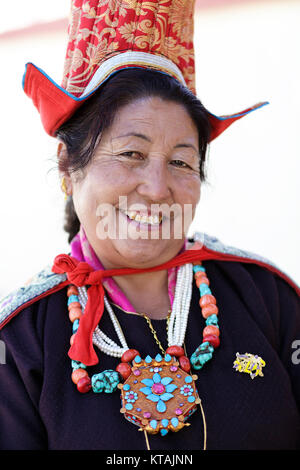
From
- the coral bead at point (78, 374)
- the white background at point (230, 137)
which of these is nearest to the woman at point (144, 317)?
the coral bead at point (78, 374)

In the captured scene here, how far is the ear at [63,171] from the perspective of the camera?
174 cm

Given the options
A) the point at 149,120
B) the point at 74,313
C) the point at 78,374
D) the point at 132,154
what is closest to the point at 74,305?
the point at 74,313

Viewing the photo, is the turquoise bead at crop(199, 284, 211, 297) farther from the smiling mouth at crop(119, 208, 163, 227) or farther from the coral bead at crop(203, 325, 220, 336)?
the smiling mouth at crop(119, 208, 163, 227)

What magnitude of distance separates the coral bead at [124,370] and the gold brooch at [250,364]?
36cm

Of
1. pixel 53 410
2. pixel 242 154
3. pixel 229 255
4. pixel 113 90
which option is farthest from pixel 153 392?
pixel 242 154

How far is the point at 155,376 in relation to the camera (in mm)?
1450

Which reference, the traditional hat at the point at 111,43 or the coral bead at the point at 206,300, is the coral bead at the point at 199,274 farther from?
the traditional hat at the point at 111,43

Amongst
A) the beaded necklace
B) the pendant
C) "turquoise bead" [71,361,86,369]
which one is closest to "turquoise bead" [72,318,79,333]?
the beaded necklace

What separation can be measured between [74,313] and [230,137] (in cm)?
322

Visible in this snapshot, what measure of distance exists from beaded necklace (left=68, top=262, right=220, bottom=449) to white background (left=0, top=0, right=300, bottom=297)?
251 centimetres

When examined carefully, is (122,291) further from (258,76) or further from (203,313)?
(258,76)

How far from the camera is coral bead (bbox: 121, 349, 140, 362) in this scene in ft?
4.82

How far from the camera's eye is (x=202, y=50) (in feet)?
14.5

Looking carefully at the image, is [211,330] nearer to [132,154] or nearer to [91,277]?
[91,277]
